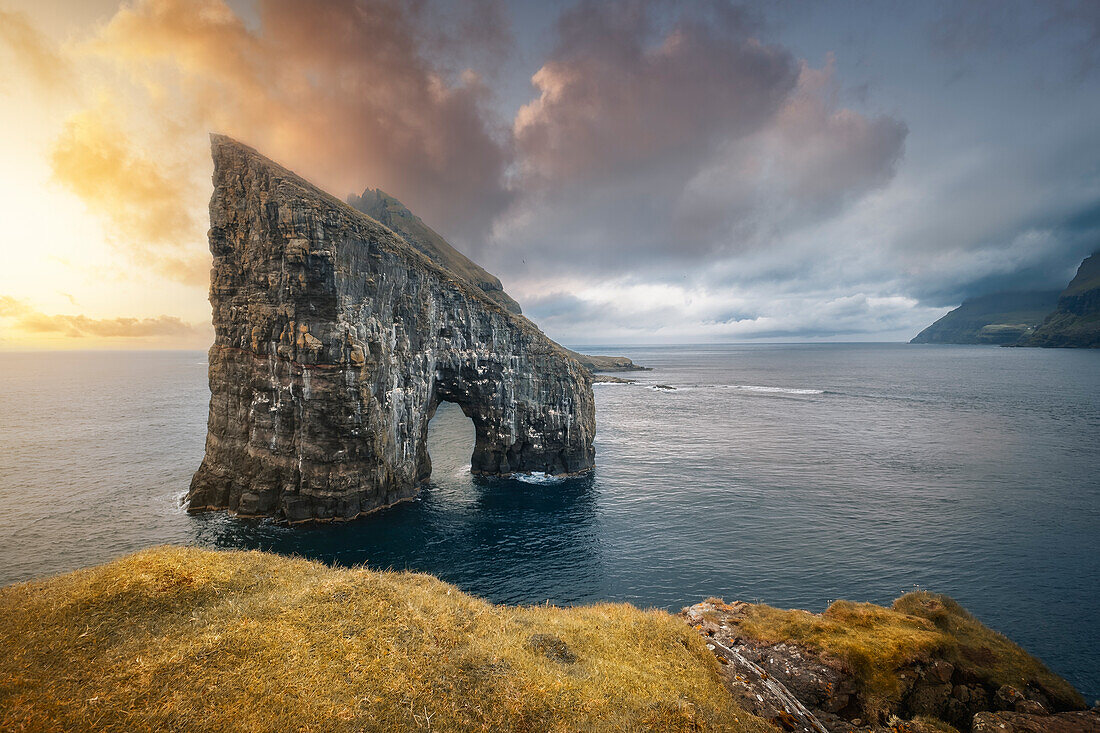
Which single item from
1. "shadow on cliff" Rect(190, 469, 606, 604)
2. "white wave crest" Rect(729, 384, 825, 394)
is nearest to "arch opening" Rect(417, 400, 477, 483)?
"shadow on cliff" Rect(190, 469, 606, 604)

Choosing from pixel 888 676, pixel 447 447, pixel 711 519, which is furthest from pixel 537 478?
pixel 888 676

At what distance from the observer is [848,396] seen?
398ft

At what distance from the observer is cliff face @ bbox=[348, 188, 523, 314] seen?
12494cm

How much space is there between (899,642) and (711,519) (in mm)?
25155

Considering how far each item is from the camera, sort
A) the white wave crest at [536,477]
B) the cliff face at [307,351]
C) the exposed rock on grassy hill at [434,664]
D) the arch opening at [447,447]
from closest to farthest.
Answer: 1. the exposed rock on grassy hill at [434,664]
2. the cliff face at [307,351]
3. the arch opening at [447,447]
4. the white wave crest at [536,477]

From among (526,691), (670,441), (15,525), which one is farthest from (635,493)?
(15,525)

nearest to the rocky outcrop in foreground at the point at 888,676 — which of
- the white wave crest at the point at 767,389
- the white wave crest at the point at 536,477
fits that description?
the white wave crest at the point at 536,477

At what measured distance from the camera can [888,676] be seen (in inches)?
640

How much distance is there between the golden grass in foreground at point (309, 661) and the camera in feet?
34.6

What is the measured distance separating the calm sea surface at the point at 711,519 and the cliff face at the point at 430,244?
60263 mm

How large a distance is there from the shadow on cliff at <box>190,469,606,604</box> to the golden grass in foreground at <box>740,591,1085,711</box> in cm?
1449

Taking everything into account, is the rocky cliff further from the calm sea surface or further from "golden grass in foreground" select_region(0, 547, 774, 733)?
"golden grass in foreground" select_region(0, 547, 774, 733)

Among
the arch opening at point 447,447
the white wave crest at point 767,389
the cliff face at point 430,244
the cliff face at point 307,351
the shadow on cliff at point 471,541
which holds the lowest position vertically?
the shadow on cliff at point 471,541

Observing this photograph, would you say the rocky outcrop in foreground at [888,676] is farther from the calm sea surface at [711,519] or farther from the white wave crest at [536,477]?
the white wave crest at [536,477]
